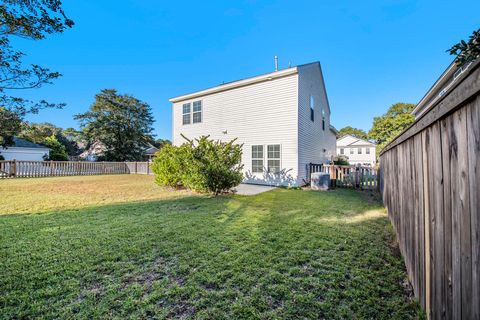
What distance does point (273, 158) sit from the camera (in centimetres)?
1016

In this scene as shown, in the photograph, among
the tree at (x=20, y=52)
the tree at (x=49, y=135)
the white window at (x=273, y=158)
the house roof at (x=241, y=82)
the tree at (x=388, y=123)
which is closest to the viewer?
the tree at (x=20, y=52)

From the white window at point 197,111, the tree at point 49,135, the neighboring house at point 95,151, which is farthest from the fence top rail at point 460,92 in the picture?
the neighboring house at point 95,151

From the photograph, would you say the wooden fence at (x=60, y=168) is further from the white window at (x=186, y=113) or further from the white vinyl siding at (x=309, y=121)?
the white vinyl siding at (x=309, y=121)

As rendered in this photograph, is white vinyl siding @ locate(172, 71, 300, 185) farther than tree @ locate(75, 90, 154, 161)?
No

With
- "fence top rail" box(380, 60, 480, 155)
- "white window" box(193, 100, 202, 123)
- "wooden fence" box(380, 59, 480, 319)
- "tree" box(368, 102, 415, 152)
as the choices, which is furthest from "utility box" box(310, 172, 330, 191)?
"tree" box(368, 102, 415, 152)

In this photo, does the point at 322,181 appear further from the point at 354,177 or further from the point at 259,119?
the point at 259,119

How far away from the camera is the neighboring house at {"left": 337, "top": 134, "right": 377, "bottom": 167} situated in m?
35.9

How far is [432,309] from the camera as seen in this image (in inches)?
56.6

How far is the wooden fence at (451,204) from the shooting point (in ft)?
2.79

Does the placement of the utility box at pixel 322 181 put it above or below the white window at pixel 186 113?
below

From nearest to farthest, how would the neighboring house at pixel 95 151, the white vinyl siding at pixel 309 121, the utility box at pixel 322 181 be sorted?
1. the utility box at pixel 322 181
2. the white vinyl siding at pixel 309 121
3. the neighboring house at pixel 95 151

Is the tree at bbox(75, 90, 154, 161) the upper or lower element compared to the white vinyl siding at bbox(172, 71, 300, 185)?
upper

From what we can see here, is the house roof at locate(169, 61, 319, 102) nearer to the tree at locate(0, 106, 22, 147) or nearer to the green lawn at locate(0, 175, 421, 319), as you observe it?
the green lawn at locate(0, 175, 421, 319)

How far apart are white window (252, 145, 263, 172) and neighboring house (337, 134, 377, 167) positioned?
31.6 metres
